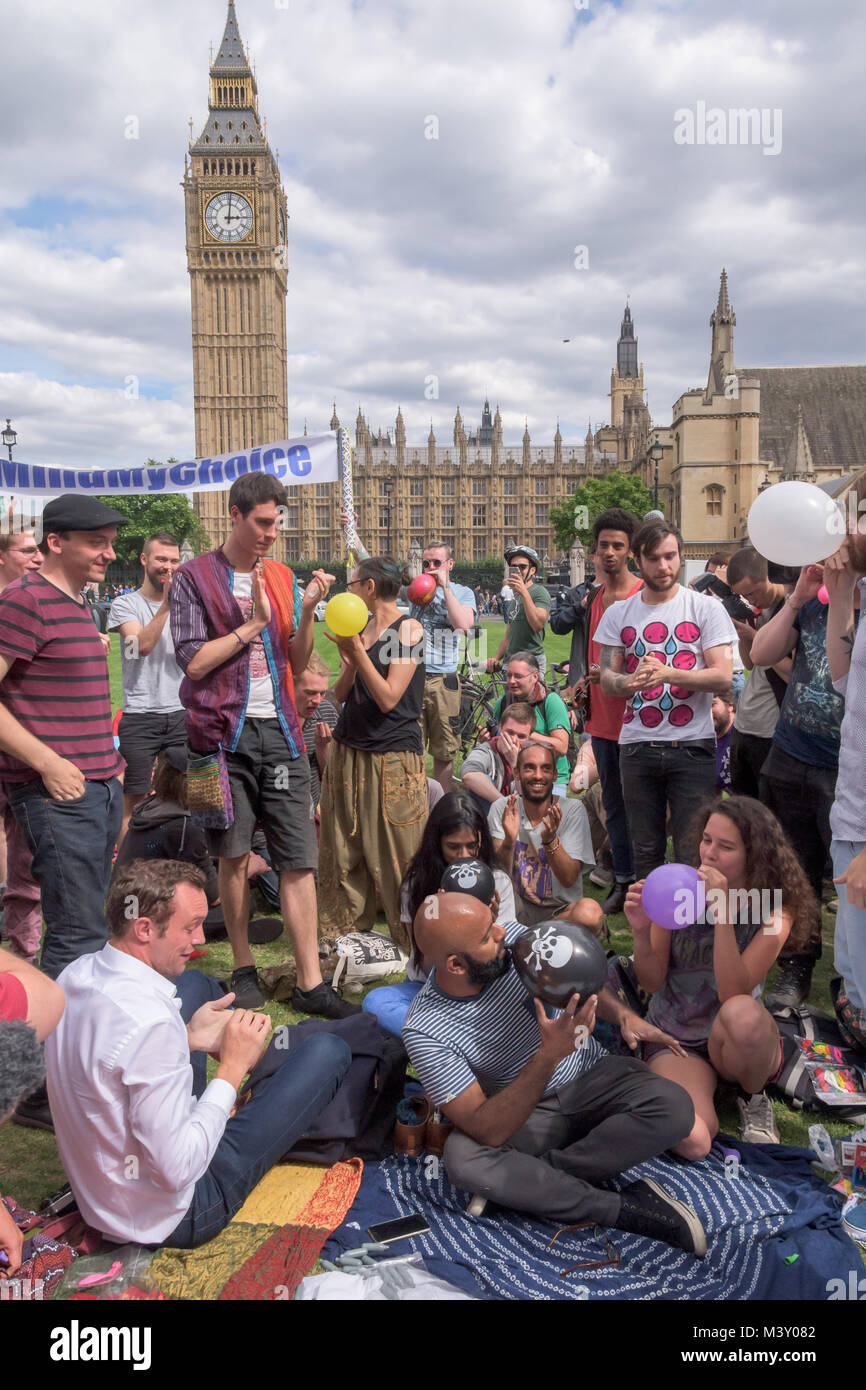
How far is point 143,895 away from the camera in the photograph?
8.16 ft

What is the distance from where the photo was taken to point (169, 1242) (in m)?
2.53

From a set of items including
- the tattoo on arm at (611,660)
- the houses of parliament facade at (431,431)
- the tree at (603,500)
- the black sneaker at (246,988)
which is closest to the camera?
the black sneaker at (246,988)

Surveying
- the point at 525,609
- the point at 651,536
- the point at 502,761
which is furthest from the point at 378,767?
the point at 525,609

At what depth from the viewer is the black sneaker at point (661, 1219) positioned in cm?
257

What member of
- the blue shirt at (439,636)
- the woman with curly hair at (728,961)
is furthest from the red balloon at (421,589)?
the woman with curly hair at (728,961)

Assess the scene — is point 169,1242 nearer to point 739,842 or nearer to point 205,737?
point 205,737

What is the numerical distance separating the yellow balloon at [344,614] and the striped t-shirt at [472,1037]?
5.67 ft

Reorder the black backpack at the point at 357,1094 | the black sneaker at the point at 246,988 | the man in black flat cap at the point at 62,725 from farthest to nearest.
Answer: the black sneaker at the point at 246,988 → the man in black flat cap at the point at 62,725 → the black backpack at the point at 357,1094

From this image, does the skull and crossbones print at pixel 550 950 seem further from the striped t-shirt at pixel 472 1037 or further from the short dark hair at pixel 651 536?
the short dark hair at pixel 651 536

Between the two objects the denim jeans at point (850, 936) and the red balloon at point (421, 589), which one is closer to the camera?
the denim jeans at point (850, 936)

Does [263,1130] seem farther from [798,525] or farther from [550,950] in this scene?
[798,525]

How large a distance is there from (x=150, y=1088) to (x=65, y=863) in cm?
129

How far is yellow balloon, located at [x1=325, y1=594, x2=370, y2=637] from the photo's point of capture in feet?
13.1
